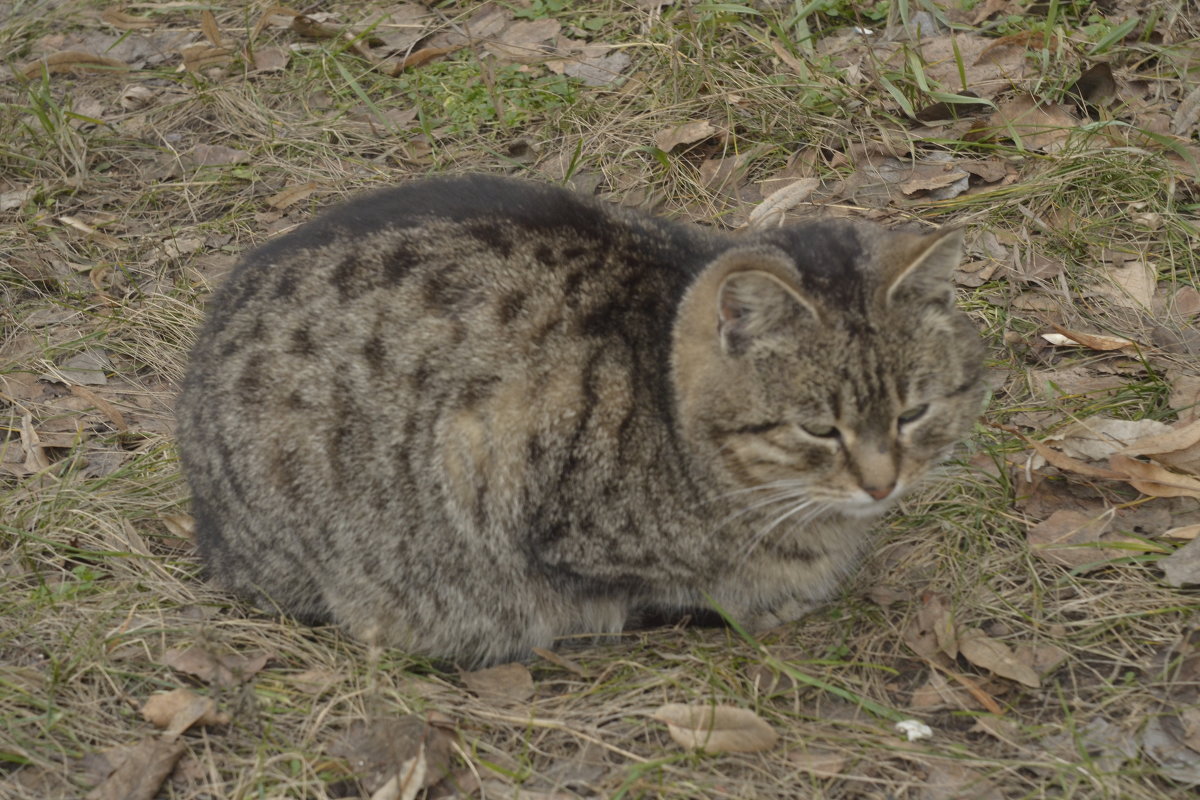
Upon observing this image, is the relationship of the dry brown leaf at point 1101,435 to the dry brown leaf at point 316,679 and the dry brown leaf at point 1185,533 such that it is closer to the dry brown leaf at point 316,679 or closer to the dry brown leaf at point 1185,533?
the dry brown leaf at point 1185,533

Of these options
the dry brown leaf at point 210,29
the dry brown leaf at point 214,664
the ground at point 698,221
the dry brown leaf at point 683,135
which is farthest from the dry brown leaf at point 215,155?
the dry brown leaf at point 214,664

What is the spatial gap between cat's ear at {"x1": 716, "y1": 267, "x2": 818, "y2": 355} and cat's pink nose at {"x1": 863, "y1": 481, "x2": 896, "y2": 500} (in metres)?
0.49

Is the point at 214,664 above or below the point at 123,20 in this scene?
below

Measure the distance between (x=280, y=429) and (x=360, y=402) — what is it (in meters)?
0.25

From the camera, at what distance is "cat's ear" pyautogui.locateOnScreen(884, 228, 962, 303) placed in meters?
3.17

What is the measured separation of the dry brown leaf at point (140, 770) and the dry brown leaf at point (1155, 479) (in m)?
2.89

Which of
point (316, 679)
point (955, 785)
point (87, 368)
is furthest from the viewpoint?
point (87, 368)

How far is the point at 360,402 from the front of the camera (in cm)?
345

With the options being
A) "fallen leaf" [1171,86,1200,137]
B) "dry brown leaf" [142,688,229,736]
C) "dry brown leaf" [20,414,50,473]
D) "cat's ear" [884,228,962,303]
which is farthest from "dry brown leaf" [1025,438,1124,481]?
"dry brown leaf" [20,414,50,473]

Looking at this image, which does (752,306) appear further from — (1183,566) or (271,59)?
(271,59)

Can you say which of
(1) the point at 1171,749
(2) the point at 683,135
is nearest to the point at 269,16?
(2) the point at 683,135

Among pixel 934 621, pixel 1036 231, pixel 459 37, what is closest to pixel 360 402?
pixel 934 621

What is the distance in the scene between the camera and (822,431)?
3.28m

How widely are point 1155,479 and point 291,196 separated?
382cm
